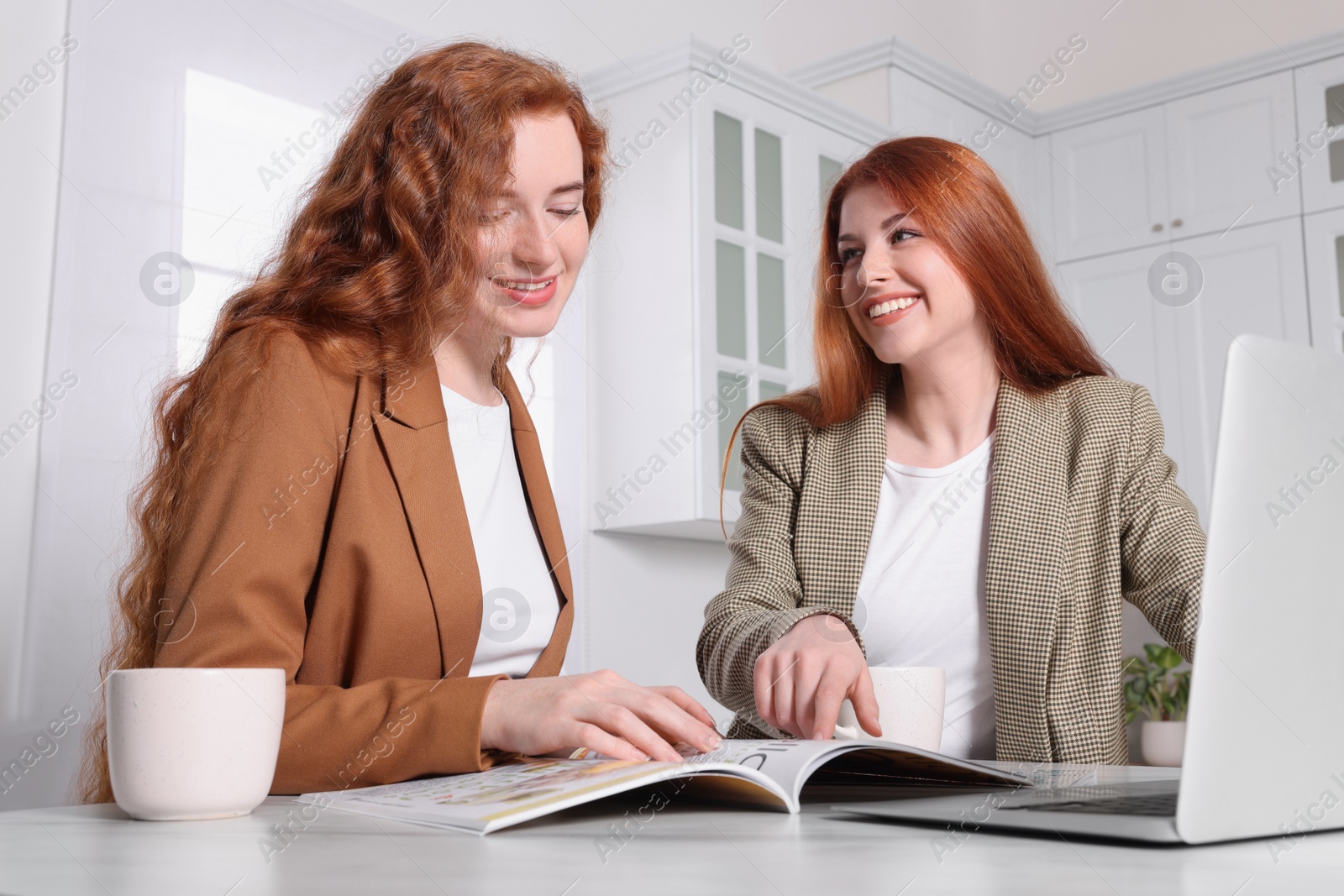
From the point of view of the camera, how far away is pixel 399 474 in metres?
1.00

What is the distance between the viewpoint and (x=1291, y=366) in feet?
1.59

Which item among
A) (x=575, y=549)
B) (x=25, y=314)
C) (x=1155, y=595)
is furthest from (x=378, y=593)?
(x=575, y=549)

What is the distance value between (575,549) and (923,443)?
4.70 feet

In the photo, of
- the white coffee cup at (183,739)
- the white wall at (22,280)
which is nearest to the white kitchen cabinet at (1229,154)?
the white wall at (22,280)

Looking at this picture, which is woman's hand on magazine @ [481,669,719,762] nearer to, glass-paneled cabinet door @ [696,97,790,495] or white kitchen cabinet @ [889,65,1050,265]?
glass-paneled cabinet door @ [696,97,790,495]

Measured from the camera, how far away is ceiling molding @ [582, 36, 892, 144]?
2.64m

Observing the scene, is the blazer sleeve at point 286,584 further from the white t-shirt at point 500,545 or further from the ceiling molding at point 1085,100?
the ceiling molding at point 1085,100

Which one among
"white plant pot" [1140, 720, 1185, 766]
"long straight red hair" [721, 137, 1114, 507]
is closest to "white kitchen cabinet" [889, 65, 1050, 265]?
"white plant pot" [1140, 720, 1185, 766]

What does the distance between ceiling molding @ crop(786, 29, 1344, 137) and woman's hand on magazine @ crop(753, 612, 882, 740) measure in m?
2.61

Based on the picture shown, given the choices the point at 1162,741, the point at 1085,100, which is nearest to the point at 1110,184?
the point at 1085,100

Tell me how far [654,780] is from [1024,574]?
762mm

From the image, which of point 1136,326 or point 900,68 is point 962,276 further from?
point 1136,326

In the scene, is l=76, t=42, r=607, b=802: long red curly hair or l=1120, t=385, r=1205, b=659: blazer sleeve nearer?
l=76, t=42, r=607, b=802: long red curly hair

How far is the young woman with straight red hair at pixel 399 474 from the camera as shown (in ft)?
2.58
